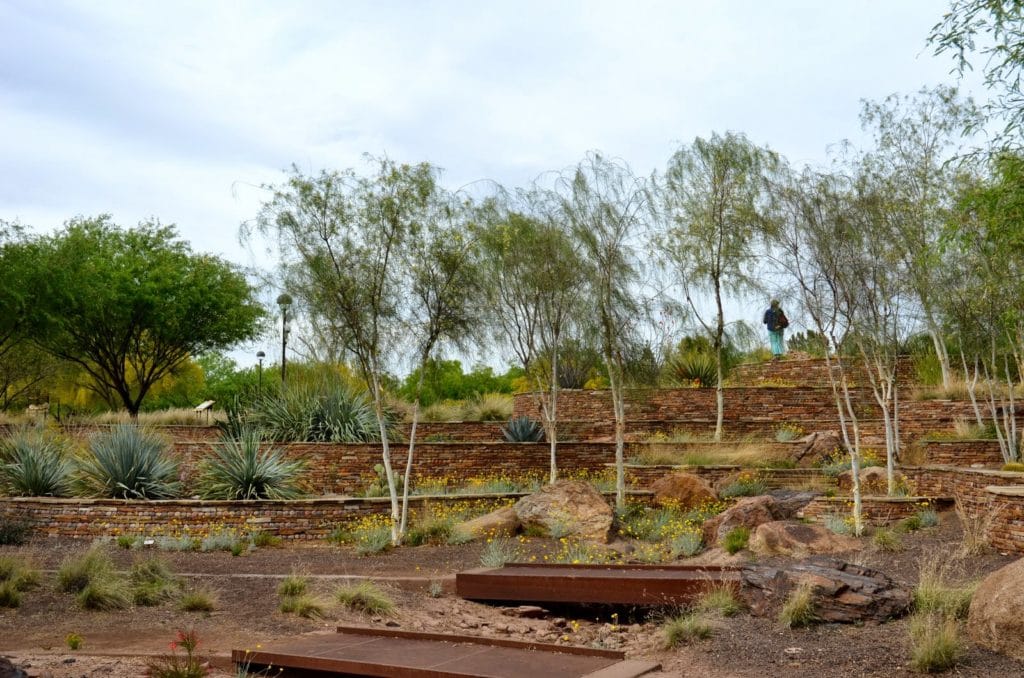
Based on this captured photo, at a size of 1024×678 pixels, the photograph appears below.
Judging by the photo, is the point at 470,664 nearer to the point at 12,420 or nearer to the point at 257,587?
the point at 257,587

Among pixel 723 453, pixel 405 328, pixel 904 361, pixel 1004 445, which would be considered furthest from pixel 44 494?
pixel 904 361

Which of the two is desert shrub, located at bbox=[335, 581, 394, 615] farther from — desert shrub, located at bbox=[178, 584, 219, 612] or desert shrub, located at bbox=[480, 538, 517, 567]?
desert shrub, located at bbox=[480, 538, 517, 567]

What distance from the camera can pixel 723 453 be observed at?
19969mm

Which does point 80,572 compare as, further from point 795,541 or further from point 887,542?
point 887,542

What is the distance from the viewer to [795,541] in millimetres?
11945

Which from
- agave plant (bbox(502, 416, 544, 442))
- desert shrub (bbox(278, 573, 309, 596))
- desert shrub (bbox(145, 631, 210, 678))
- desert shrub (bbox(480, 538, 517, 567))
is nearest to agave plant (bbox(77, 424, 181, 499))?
desert shrub (bbox(480, 538, 517, 567))

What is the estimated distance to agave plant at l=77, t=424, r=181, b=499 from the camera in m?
15.4

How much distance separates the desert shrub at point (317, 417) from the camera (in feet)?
66.3

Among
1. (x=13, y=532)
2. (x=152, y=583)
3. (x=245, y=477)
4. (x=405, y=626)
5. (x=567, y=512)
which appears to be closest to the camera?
(x=405, y=626)

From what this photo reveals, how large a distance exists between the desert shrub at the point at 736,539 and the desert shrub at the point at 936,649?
4.94 meters

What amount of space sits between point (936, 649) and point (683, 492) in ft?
32.9

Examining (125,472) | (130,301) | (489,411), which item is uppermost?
(130,301)

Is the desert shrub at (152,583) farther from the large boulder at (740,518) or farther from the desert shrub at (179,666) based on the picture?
the large boulder at (740,518)

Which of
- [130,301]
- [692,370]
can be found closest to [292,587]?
[692,370]
